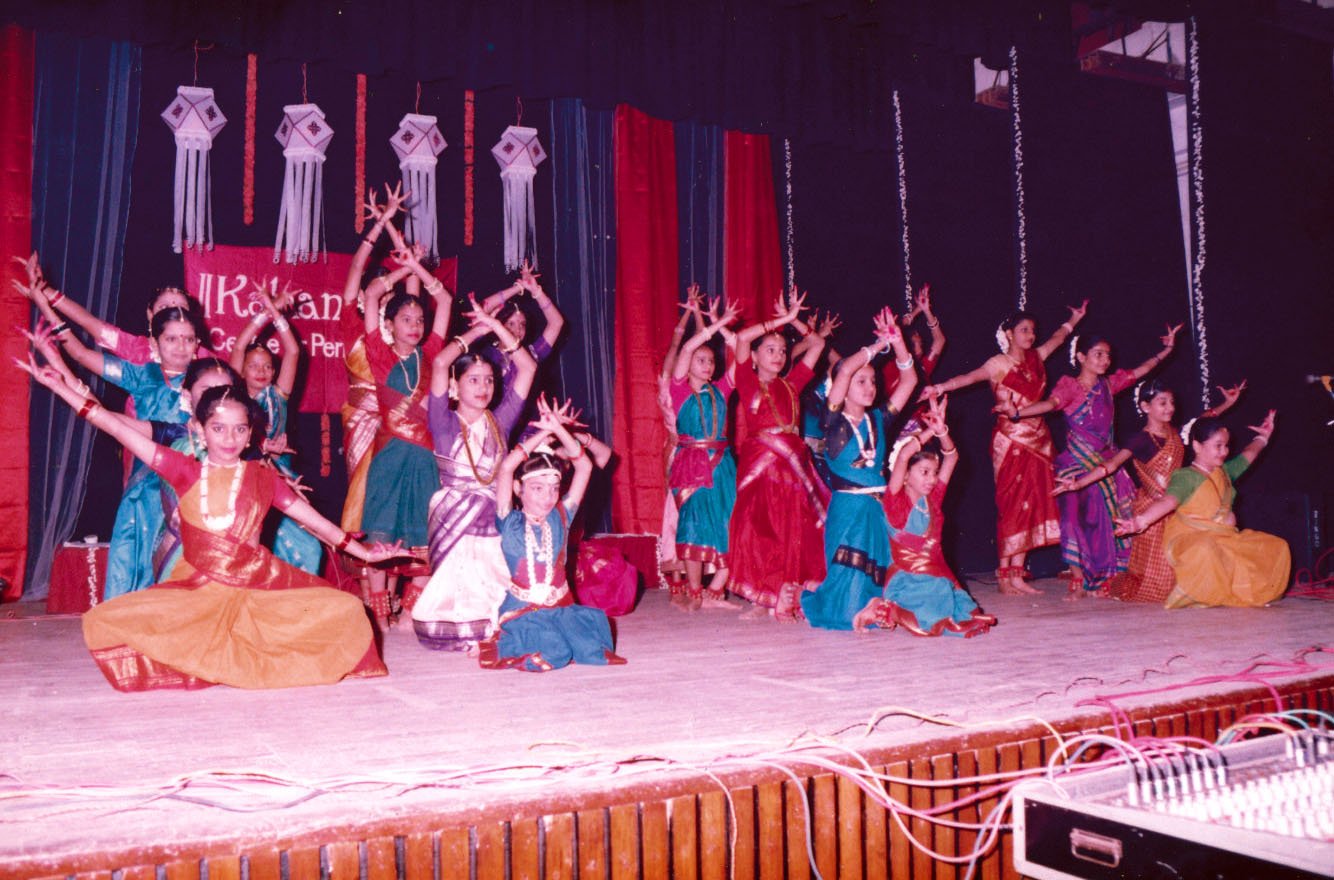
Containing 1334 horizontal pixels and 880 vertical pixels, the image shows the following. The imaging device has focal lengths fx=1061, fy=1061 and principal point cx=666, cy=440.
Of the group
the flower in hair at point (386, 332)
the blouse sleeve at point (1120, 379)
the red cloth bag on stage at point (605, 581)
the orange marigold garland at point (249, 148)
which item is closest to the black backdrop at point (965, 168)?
the orange marigold garland at point (249, 148)

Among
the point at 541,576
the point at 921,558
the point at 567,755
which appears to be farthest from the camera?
the point at 921,558

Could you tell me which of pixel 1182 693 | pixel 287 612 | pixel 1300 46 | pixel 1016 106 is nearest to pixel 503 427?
pixel 287 612

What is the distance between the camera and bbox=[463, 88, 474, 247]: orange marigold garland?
579cm

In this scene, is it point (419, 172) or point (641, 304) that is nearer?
point (419, 172)

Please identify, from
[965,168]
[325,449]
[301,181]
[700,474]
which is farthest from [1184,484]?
[301,181]

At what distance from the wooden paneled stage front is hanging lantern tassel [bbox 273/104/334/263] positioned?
2411 mm

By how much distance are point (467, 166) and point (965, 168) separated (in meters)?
3.15

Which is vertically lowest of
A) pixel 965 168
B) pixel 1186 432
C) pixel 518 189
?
pixel 1186 432

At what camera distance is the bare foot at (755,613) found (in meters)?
4.72

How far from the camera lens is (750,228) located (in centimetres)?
646

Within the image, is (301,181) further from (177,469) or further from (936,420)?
(936,420)

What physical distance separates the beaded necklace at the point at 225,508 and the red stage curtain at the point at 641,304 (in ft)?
9.37

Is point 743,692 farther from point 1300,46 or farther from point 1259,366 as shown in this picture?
point 1300,46

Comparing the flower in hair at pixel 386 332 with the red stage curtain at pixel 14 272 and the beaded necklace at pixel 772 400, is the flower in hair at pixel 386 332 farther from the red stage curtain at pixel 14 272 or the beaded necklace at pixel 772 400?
the red stage curtain at pixel 14 272
